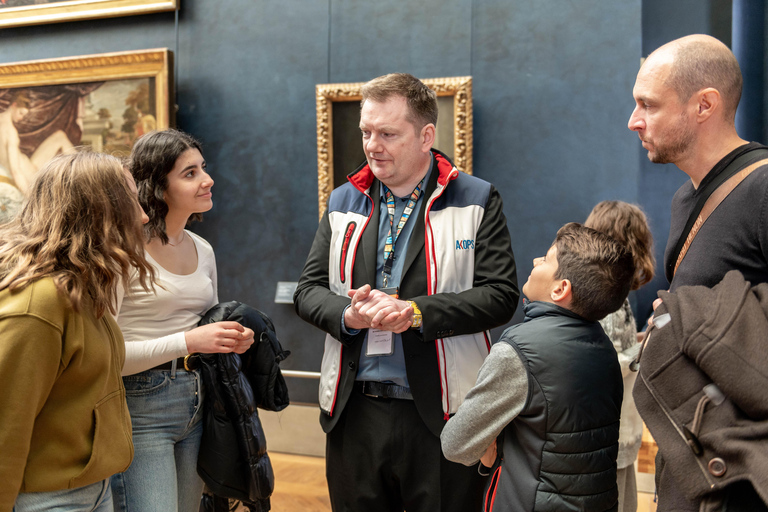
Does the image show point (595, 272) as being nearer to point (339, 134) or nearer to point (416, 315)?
point (416, 315)

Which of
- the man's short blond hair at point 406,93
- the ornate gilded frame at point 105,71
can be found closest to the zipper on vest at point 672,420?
Result: the man's short blond hair at point 406,93

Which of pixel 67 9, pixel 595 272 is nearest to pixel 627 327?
pixel 595 272

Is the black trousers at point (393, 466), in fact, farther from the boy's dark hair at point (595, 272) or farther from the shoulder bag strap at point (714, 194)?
the shoulder bag strap at point (714, 194)

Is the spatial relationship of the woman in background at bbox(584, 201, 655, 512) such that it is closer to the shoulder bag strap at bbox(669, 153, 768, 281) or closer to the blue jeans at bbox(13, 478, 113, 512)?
the shoulder bag strap at bbox(669, 153, 768, 281)

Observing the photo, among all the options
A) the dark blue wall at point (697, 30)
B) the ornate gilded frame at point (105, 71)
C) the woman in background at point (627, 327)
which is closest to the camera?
the woman in background at point (627, 327)

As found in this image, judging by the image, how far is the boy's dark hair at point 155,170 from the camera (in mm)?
2596

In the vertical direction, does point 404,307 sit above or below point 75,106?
below

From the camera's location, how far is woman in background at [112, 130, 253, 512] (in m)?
2.28

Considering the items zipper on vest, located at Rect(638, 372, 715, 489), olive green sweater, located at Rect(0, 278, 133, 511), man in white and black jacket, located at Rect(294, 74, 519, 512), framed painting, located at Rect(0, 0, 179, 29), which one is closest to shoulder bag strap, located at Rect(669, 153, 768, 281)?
zipper on vest, located at Rect(638, 372, 715, 489)

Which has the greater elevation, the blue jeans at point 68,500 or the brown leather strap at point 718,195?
the brown leather strap at point 718,195

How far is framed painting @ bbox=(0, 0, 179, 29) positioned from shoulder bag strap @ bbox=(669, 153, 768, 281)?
4572mm

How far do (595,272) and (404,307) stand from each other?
0.68 m

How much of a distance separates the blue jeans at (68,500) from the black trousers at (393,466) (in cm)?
92

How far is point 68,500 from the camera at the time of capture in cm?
172
